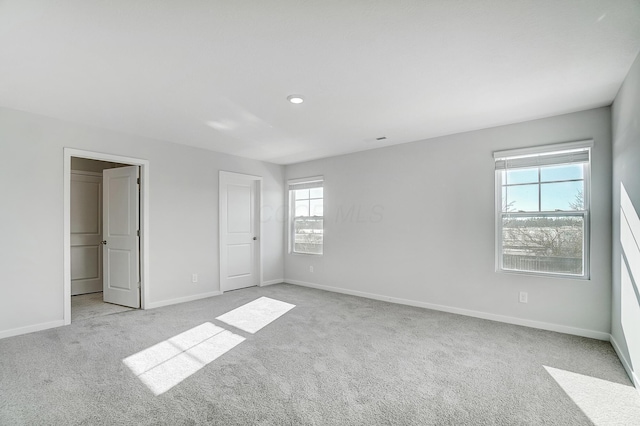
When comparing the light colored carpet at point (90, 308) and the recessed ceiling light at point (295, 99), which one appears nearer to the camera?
the recessed ceiling light at point (295, 99)

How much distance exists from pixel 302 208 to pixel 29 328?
429 cm

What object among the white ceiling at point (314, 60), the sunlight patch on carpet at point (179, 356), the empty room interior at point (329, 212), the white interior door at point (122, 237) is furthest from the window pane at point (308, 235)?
the white interior door at point (122, 237)

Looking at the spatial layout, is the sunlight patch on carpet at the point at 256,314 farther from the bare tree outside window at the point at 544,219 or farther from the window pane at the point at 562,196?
the window pane at the point at 562,196

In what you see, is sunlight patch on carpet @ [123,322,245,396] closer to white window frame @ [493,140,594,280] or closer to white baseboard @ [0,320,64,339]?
white baseboard @ [0,320,64,339]

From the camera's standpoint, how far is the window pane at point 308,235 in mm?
6008

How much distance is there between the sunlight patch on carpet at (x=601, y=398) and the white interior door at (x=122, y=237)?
16.3 ft

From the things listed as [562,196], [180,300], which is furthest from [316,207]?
[562,196]

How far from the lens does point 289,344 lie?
3.18 metres

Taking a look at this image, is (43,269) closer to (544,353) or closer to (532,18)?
(532,18)

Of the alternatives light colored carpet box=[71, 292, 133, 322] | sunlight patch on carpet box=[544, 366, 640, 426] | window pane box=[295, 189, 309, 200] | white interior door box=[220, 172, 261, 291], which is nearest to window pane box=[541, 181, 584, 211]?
sunlight patch on carpet box=[544, 366, 640, 426]

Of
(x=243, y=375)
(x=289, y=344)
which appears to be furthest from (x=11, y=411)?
(x=289, y=344)

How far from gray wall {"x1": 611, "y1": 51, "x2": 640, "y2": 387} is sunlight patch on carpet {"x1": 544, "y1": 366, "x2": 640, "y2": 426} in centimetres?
17

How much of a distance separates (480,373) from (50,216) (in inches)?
189

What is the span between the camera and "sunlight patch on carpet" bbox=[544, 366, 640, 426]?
2.03 m
